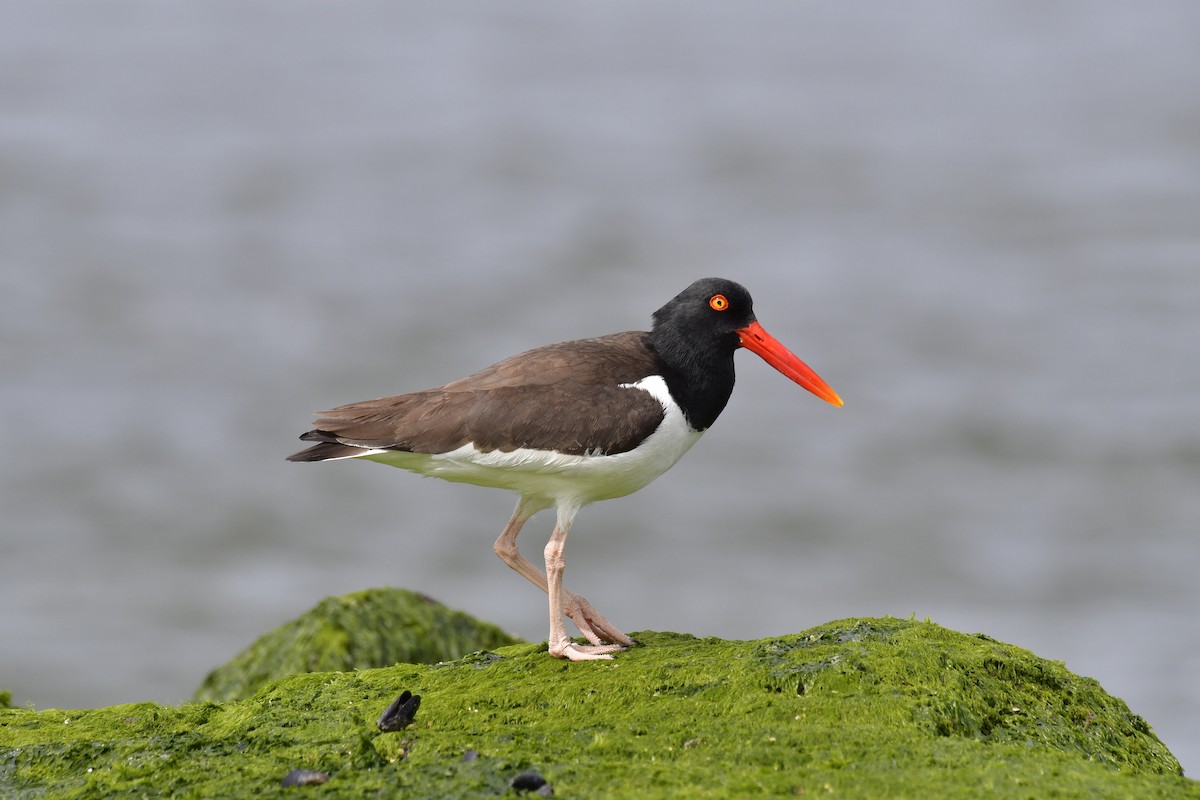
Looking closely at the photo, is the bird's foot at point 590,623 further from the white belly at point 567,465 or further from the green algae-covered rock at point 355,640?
the green algae-covered rock at point 355,640

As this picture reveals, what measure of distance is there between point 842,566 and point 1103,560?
2690 mm

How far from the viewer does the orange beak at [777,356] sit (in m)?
7.13

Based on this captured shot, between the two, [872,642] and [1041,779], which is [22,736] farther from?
[1041,779]

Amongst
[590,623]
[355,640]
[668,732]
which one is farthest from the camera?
[355,640]

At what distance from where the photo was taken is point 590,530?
1416 cm

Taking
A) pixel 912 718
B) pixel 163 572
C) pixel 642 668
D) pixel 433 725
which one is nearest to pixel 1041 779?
pixel 912 718

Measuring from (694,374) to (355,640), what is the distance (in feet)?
8.74

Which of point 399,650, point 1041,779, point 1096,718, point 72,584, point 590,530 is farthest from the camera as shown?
point 590,530

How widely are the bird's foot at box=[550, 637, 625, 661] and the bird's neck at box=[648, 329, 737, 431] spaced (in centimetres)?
134

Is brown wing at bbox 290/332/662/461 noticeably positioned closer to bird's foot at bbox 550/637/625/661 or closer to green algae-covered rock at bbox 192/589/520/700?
bird's foot at bbox 550/637/625/661

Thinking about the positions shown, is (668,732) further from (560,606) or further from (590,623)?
(590,623)

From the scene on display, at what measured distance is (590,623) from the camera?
6.71 m

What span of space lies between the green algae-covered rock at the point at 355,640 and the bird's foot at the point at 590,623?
62.0 inches

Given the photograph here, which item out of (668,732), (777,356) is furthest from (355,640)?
(668,732)
